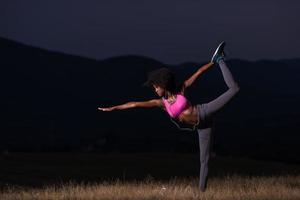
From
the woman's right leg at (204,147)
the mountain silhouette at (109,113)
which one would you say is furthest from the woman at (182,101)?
the mountain silhouette at (109,113)

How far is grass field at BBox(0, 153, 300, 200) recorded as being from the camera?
11633 mm

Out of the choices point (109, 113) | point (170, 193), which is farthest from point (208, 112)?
point (109, 113)

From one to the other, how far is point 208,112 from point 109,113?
84.1 m

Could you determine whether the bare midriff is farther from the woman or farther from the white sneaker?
the white sneaker

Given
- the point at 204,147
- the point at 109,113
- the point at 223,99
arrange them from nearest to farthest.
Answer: the point at 223,99 → the point at 204,147 → the point at 109,113

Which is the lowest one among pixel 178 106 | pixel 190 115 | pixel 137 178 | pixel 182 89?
pixel 137 178

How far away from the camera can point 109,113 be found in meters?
94.9

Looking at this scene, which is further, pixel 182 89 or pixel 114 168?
pixel 114 168

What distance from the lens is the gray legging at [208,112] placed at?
36.1 feet

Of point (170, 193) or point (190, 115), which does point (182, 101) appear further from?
point (170, 193)

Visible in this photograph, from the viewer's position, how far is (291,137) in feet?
212

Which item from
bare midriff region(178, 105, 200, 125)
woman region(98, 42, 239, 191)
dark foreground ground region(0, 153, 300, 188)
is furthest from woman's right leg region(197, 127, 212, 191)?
dark foreground ground region(0, 153, 300, 188)

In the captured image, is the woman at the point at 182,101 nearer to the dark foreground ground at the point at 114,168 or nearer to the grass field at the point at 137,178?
the grass field at the point at 137,178

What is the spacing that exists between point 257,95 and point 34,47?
36768mm
